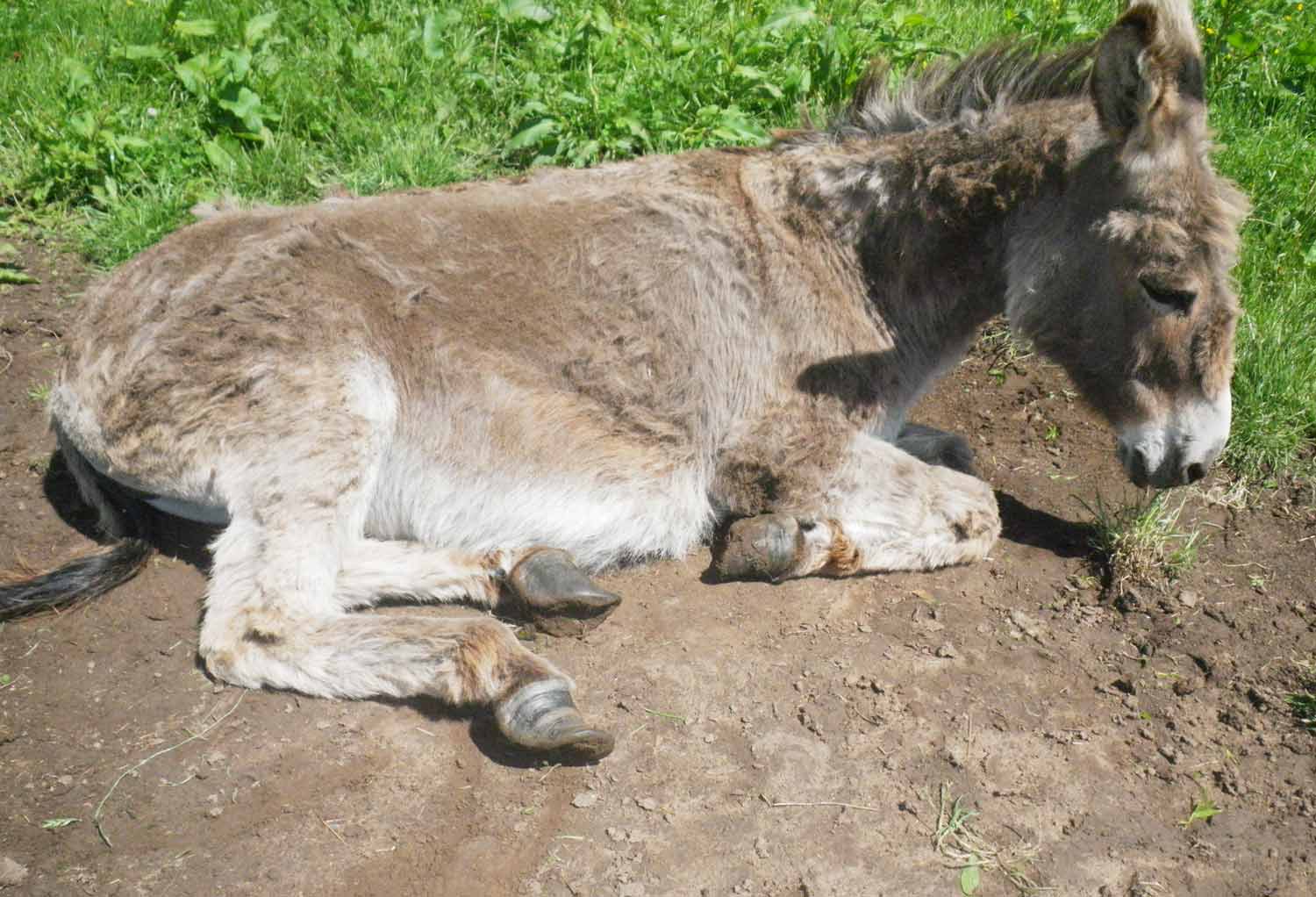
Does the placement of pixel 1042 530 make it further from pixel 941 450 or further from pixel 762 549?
pixel 762 549

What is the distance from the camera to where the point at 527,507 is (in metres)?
4.28

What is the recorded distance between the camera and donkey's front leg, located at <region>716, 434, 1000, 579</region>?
429cm

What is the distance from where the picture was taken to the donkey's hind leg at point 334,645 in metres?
3.58

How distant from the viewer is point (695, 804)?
134 inches

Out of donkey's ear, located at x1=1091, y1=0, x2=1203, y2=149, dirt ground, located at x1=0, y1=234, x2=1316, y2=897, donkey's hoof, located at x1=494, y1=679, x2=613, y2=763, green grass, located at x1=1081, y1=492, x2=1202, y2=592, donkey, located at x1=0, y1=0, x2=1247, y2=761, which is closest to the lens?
dirt ground, located at x1=0, y1=234, x2=1316, y2=897

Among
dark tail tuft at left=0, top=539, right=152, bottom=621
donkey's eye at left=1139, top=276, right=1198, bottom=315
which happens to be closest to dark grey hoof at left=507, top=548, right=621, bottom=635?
dark tail tuft at left=0, top=539, right=152, bottom=621

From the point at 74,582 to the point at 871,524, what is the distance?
303 cm

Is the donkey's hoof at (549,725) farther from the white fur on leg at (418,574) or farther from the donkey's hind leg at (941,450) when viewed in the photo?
the donkey's hind leg at (941,450)

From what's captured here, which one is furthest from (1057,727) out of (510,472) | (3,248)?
(3,248)

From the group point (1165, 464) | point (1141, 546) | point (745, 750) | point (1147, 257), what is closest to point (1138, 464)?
point (1165, 464)

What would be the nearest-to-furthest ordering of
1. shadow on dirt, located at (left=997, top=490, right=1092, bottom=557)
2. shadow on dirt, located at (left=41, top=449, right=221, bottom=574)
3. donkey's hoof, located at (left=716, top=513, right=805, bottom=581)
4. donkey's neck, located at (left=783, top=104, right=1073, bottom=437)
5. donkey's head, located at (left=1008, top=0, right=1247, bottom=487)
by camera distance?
donkey's head, located at (left=1008, top=0, right=1247, bottom=487) → donkey's neck, located at (left=783, top=104, right=1073, bottom=437) → donkey's hoof, located at (left=716, top=513, right=805, bottom=581) → shadow on dirt, located at (left=41, top=449, right=221, bottom=574) → shadow on dirt, located at (left=997, top=490, right=1092, bottom=557)

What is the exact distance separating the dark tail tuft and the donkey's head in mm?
3520

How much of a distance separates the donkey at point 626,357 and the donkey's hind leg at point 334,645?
12 mm

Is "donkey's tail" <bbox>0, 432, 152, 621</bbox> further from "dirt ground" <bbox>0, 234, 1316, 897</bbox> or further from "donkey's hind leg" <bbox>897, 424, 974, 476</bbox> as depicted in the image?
"donkey's hind leg" <bbox>897, 424, 974, 476</bbox>
